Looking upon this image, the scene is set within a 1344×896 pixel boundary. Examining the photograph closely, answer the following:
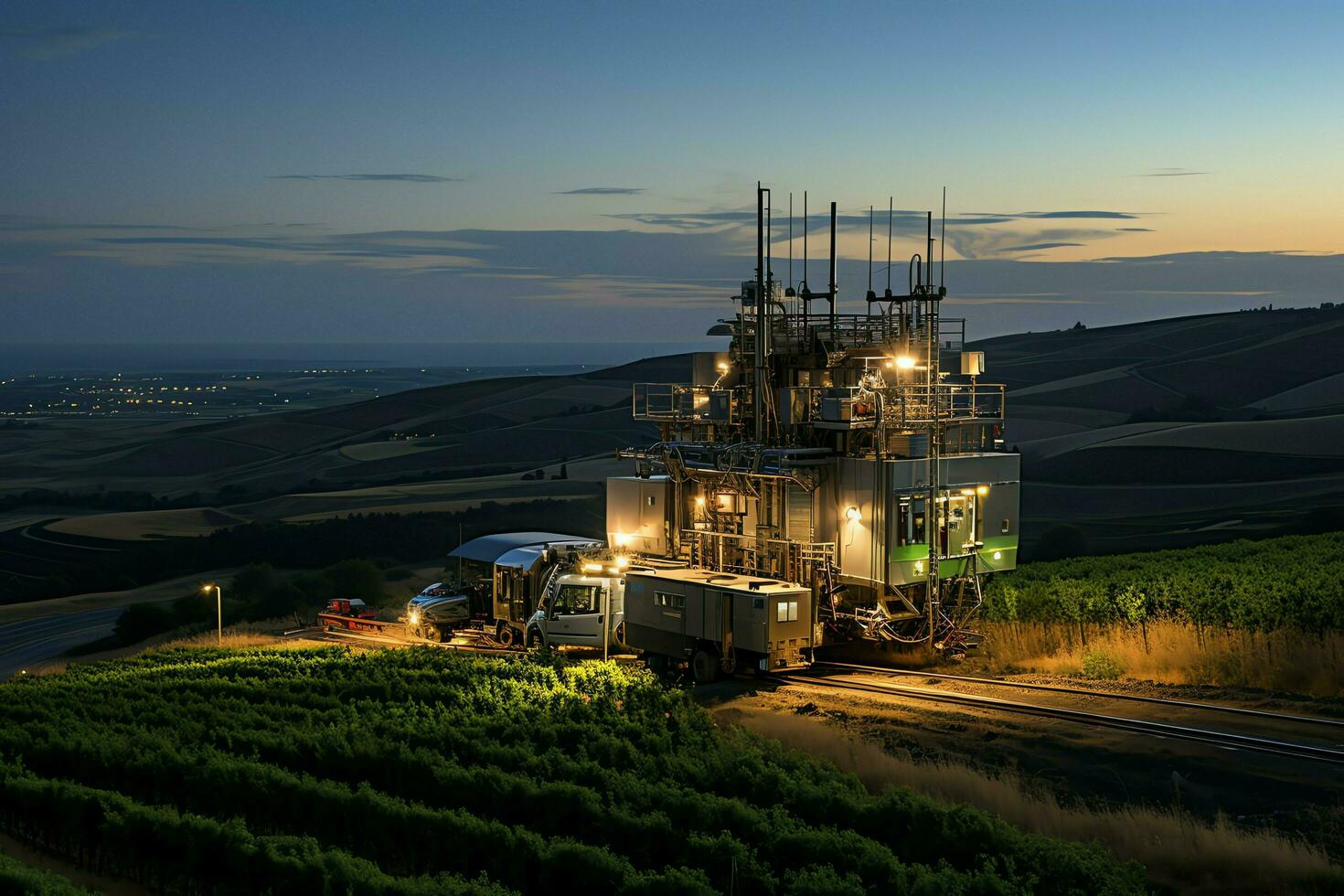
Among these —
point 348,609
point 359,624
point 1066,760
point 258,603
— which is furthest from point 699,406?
point 258,603

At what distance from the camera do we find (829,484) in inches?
1210

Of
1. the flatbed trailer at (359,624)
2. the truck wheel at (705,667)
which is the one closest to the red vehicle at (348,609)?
the flatbed trailer at (359,624)

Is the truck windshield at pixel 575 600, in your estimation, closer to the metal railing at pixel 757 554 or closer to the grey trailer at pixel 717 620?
the grey trailer at pixel 717 620

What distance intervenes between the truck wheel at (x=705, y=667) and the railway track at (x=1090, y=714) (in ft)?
4.66

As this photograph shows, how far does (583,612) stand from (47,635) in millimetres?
44882

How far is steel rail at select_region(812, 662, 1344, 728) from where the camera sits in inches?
885

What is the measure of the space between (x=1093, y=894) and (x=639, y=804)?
20.3 feet

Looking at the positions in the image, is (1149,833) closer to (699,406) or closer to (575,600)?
(575,600)

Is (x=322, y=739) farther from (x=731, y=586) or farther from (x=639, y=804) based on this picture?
(x=731, y=586)

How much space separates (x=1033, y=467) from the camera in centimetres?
9831

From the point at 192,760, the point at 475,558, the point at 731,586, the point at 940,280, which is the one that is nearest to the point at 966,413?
the point at 940,280

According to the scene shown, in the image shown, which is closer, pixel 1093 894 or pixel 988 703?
pixel 1093 894

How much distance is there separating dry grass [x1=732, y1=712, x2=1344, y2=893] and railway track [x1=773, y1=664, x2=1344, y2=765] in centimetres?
398

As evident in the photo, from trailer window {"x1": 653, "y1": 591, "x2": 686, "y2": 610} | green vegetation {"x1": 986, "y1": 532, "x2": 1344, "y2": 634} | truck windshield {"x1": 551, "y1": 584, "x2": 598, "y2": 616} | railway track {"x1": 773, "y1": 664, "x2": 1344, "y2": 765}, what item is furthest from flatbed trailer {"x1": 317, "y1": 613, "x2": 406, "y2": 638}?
green vegetation {"x1": 986, "y1": 532, "x2": 1344, "y2": 634}
